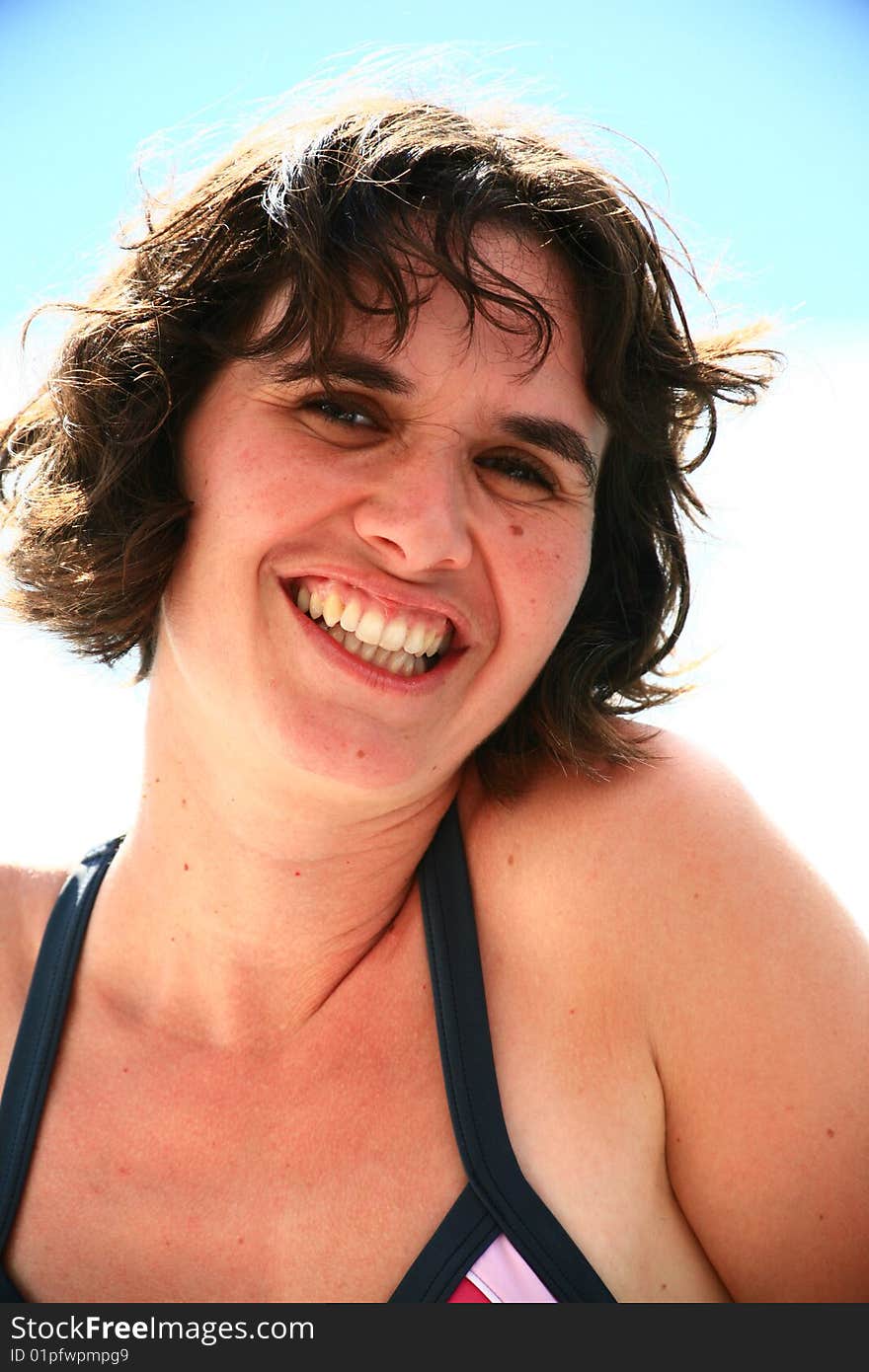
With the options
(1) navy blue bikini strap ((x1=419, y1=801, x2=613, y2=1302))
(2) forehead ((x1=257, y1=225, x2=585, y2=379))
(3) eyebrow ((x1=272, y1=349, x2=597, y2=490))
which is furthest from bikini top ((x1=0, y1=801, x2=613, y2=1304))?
(2) forehead ((x1=257, y1=225, x2=585, y2=379))

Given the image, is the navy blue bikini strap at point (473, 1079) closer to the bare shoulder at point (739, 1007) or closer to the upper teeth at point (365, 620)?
the bare shoulder at point (739, 1007)

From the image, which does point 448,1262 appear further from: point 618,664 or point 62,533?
point 62,533

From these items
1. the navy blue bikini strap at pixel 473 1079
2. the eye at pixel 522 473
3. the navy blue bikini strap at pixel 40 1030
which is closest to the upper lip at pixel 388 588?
the eye at pixel 522 473

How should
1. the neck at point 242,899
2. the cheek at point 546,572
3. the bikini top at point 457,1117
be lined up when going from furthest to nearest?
1. the neck at point 242,899
2. the cheek at point 546,572
3. the bikini top at point 457,1117

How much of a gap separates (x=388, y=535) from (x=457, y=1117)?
2.39 ft

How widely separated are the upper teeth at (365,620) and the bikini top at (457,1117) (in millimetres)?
371

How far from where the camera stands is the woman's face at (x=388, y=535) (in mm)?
1718

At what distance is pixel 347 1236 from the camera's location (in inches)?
69.1

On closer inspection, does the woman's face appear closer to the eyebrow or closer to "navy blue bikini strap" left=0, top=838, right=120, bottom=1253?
the eyebrow

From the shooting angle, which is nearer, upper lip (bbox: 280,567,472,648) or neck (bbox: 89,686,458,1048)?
upper lip (bbox: 280,567,472,648)

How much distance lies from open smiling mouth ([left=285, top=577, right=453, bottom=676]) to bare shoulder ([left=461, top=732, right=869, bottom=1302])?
1.11ft

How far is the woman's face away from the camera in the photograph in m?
1.72

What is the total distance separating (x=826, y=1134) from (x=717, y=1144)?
0.47 feet

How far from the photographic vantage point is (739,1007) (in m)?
1.84
